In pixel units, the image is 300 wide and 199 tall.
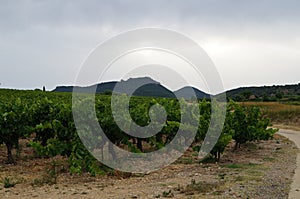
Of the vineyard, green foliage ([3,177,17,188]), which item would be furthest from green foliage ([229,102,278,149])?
green foliage ([3,177,17,188])

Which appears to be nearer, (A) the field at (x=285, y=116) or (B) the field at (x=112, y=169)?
(B) the field at (x=112, y=169)

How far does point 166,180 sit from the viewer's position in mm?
10125

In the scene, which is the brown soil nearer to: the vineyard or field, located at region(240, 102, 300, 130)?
the vineyard

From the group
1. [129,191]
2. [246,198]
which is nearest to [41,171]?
[129,191]

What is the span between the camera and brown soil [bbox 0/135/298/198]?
338 inches

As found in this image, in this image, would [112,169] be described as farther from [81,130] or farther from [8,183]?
[8,183]

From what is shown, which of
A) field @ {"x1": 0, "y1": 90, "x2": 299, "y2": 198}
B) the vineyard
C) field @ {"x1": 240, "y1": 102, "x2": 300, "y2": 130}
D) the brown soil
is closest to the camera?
the brown soil

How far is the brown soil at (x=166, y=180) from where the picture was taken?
→ 858 centimetres

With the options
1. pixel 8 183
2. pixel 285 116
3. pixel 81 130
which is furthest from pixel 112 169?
pixel 285 116

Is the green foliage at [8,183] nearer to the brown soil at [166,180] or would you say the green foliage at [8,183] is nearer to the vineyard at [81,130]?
the brown soil at [166,180]

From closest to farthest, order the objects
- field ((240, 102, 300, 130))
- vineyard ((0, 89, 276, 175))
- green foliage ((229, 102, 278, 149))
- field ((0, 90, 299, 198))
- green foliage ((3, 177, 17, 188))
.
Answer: field ((0, 90, 299, 198)) < green foliage ((3, 177, 17, 188)) < vineyard ((0, 89, 276, 175)) < green foliage ((229, 102, 278, 149)) < field ((240, 102, 300, 130))

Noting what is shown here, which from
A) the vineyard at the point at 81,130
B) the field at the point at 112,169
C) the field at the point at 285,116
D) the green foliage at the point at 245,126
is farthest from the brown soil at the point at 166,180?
the field at the point at 285,116

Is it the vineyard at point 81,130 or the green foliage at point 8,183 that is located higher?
the vineyard at point 81,130

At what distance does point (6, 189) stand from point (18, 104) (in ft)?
12.8
